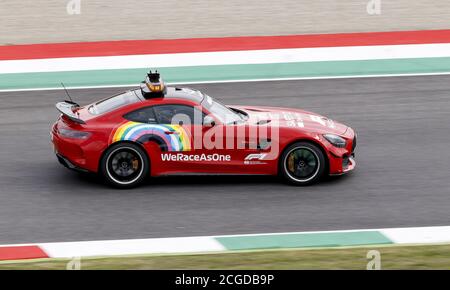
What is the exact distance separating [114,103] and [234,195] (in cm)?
214

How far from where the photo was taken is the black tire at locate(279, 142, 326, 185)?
13141 mm

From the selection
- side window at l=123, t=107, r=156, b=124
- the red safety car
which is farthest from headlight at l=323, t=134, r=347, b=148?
side window at l=123, t=107, r=156, b=124

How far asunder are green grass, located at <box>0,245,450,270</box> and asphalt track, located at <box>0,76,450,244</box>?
39.6 inches

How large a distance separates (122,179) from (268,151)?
6.66ft

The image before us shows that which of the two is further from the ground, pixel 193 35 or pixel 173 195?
pixel 193 35

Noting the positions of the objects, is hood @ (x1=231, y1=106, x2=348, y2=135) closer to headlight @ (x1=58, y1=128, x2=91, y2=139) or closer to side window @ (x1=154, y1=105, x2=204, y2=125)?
side window @ (x1=154, y1=105, x2=204, y2=125)

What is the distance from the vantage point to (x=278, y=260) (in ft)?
34.4

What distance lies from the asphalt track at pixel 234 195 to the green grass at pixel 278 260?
1006mm

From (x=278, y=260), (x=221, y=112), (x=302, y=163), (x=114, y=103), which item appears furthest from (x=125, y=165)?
(x=278, y=260)

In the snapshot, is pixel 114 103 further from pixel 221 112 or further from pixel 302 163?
pixel 302 163

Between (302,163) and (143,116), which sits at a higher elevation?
(143,116)
